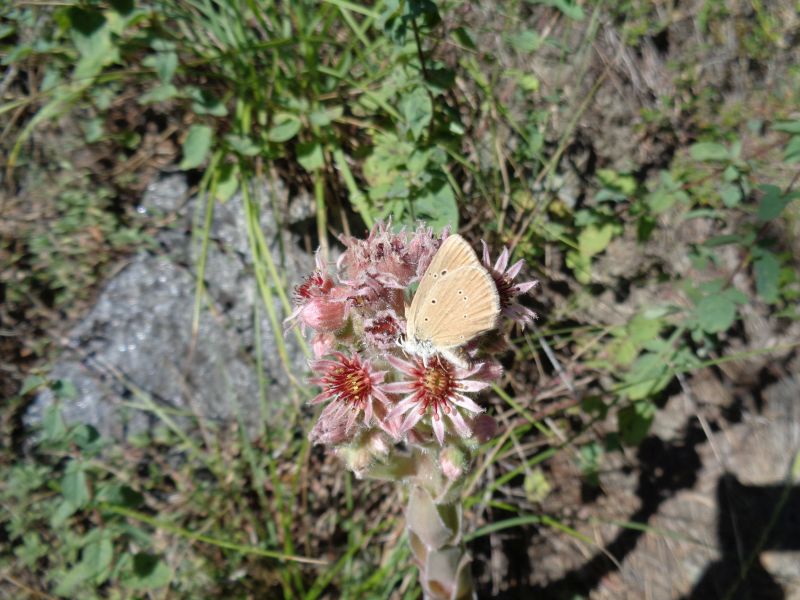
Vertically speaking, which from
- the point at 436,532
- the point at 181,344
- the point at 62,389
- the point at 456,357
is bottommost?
the point at 181,344

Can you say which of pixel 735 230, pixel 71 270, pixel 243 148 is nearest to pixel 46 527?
pixel 71 270

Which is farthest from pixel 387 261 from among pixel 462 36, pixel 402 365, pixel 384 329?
pixel 462 36

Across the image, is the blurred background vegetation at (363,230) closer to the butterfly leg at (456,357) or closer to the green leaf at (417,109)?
the green leaf at (417,109)

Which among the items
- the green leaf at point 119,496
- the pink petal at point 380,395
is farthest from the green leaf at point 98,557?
the pink petal at point 380,395

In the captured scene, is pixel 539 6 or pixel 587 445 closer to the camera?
pixel 587 445

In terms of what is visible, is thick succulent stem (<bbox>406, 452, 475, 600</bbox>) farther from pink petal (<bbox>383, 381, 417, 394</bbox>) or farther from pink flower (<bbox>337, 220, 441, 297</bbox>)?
pink flower (<bbox>337, 220, 441, 297</bbox>)

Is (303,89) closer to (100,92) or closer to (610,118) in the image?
(100,92)

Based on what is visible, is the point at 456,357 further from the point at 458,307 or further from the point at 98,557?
the point at 98,557
